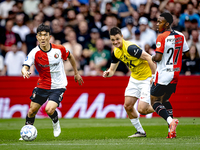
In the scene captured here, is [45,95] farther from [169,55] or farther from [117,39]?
[169,55]

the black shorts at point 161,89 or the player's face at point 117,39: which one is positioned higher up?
the player's face at point 117,39

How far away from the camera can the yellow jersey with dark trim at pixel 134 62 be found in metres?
7.33

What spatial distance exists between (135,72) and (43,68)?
6.67 ft

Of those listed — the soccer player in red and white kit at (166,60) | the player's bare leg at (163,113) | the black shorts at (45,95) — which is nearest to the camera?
the player's bare leg at (163,113)

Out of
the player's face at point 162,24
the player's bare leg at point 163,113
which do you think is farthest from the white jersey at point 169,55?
the player's bare leg at point 163,113

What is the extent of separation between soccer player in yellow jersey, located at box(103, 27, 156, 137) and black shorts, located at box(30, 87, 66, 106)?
3.61 ft

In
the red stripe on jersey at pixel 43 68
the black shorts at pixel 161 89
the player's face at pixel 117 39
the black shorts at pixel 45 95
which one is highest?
the player's face at pixel 117 39

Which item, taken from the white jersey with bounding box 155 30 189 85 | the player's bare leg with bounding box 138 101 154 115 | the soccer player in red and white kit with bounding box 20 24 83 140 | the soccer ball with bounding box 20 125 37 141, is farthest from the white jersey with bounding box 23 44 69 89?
the white jersey with bounding box 155 30 189 85

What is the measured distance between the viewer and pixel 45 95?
24.3 ft

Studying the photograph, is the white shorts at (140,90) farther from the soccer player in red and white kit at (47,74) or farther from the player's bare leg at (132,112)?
the soccer player in red and white kit at (47,74)

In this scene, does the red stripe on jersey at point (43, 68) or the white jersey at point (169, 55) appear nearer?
the white jersey at point (169, 55)

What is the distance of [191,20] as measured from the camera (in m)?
13.7

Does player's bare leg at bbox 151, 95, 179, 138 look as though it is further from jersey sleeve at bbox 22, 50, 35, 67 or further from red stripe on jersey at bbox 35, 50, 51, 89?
jersey sleeve at bbox 22, 50, 35, 67

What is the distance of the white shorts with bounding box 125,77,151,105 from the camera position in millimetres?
7480
